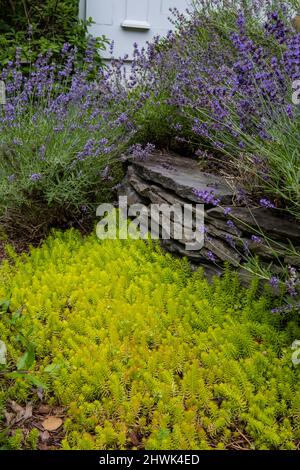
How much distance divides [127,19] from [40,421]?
578 cm

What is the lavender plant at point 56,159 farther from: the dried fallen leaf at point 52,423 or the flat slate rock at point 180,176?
the dried fallen leaf at point 52,423

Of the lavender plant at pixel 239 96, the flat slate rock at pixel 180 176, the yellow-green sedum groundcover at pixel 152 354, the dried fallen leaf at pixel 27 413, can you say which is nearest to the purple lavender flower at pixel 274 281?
the yellow-green sedum groundcover at pixel 152 354

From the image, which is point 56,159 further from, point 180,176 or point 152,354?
point 152,354

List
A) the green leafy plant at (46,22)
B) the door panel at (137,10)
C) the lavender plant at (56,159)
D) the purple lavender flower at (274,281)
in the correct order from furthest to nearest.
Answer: the door panel at (137,10), the green leafy plant at (46,22), the lavender plant at (56,159), the purple lavender flower at (274,281)

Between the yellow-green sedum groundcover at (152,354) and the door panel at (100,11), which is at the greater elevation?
the door panel at (100,11)

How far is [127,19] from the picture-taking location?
7.02 metres

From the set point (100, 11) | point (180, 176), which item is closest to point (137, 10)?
point (100, 11)

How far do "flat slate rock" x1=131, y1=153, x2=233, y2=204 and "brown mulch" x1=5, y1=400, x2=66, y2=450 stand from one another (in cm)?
158

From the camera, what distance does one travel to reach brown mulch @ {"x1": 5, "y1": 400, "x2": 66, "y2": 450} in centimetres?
238

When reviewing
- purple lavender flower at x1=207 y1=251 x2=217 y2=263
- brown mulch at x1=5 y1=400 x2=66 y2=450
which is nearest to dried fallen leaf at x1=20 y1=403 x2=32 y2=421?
brown mulch at x1=5 y1=400 x2=66 y2=450

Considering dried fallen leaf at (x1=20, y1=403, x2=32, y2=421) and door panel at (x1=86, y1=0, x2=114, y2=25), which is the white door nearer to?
door panel at (x1=86, y1=0, x2=114, y2=25)

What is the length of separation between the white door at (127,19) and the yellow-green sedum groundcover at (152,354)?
169 inches

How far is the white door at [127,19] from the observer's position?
272 inches

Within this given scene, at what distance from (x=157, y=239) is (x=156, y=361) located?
120 cm
